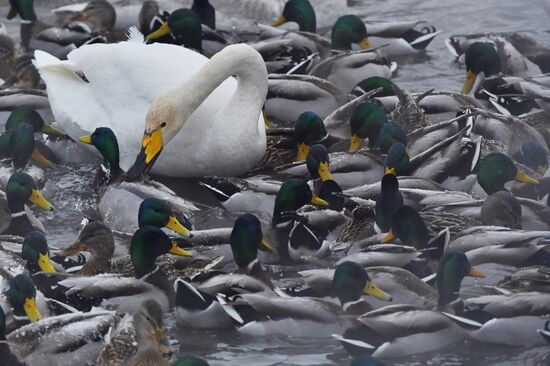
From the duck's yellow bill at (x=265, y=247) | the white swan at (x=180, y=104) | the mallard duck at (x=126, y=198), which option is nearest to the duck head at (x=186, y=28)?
the white swan at (x=180, y=104)

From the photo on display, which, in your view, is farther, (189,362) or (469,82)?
(469,82)

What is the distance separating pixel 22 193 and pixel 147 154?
84cm

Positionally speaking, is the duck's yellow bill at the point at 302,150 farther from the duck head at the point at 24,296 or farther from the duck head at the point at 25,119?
the duck head at the point at 24,296

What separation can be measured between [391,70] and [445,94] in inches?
47.3

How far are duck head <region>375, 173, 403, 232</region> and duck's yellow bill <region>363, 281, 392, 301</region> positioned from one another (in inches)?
45.0

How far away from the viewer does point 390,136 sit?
9.87m

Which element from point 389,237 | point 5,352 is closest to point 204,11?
point 389,237

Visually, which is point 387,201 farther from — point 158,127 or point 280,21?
point 280,21

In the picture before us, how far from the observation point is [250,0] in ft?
45.7

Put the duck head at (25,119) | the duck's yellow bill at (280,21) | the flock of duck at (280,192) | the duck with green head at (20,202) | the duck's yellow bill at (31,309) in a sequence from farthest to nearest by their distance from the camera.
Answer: the duck's yellow bill at (280,21), the duck head at (25,119), the duck with green head at (20,202), the duck's yellow bill at (31,309), the flock of duck at (280,192)

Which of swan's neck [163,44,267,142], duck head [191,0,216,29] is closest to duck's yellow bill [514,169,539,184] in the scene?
swan's neck [163,44,267,142]

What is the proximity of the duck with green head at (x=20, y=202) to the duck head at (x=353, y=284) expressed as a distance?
93.2 inches

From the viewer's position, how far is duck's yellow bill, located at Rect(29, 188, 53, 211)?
9117 mm

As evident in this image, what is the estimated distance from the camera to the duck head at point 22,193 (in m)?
9.02
